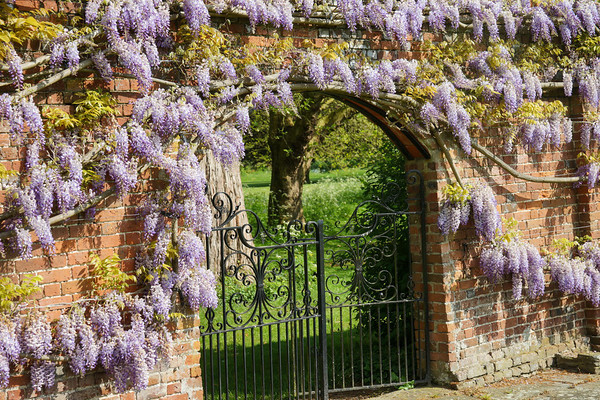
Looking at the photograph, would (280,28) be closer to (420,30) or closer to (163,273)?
(420,30)

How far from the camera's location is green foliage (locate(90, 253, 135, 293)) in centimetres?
414

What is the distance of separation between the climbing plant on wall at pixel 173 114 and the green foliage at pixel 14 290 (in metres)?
0.01

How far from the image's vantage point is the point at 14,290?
381 cm

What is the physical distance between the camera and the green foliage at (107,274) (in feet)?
13.6

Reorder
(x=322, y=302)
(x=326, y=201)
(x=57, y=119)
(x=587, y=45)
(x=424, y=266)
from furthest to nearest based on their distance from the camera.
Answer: (x=326, y=201), (x=587, y=45), (x=424, y=266), (x=322, y=302), (x=57, y=119)

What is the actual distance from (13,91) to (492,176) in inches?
161

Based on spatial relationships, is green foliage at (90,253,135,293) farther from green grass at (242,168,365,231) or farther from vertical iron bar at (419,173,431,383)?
green grass at (242,168,365,231)

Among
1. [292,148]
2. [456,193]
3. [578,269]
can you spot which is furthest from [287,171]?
[456,193]

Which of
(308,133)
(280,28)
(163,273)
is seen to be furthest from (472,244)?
(308,133)

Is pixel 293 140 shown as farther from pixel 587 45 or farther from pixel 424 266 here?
pixel 424 266

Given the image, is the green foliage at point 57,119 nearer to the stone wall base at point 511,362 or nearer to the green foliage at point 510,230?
the stone wall base at point 511,362

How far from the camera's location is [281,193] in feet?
41.7

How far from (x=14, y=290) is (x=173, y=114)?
141cm

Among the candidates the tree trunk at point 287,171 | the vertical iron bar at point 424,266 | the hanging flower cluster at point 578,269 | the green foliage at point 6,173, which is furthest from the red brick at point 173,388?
the tree trunk at point 287,171
